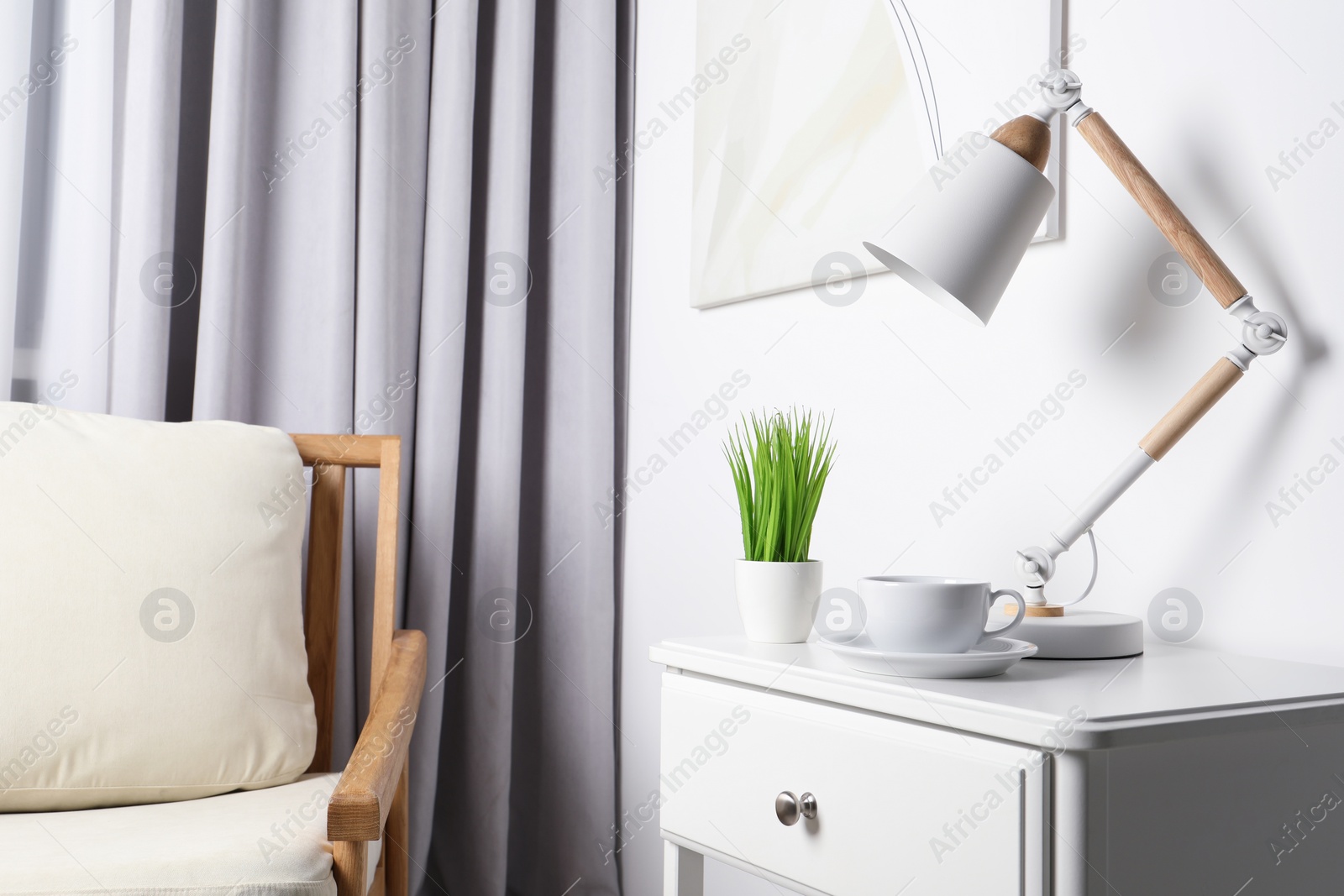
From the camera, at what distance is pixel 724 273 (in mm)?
1471

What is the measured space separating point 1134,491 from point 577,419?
0.99m

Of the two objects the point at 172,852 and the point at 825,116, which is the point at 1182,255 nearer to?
the point at 825,116

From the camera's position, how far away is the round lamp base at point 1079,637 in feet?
2.56

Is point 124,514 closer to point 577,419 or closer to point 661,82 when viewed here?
point 577,419

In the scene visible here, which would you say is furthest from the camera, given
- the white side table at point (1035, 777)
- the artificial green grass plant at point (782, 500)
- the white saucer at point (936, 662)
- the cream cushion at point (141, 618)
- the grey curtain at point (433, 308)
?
the grey curtain at point (433, 308)

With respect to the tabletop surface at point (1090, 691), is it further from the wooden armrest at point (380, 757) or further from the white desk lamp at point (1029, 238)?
the wooden armrest at point (380, 757)

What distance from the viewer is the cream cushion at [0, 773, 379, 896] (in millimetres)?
781

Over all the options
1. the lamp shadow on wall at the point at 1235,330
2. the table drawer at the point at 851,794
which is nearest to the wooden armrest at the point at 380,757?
the table drawer at the point at 851,794

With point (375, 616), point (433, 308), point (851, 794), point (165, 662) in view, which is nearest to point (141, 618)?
point (165, 662)

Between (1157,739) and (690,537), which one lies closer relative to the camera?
(1157,739)

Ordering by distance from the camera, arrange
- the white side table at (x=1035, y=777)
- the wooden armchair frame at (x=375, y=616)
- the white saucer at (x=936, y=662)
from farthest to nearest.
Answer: the wooden armchair frame at (x=375, y=616)
the white saucer at (x=936, y=662)
the white side table at (x=1035, y=777)

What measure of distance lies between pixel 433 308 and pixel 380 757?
2.91 ft

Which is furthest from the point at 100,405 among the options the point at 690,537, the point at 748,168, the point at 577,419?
the point at 748,168

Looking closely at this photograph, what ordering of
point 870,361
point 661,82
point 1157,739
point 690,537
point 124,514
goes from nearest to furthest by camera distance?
1. point 1157,739
2. point 124,514
3. point 870,361
4. point 690,537
5. point 661,82
